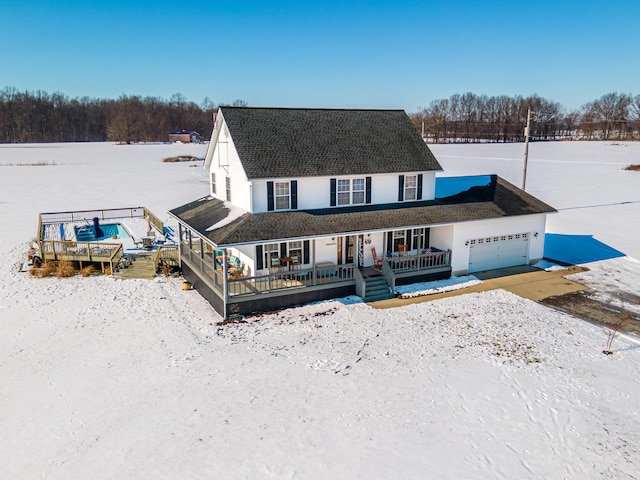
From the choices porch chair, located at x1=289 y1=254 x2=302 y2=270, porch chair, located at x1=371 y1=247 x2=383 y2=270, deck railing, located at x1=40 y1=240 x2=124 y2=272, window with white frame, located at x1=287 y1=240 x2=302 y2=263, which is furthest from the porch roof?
deck railing, located at x1=40 y1=240 x2=124 y2=272

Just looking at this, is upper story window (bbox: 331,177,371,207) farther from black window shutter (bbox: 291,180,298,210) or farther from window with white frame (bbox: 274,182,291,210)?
window with white frame (bbox: 274,182,291,210)

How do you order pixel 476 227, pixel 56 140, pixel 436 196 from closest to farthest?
pixel 476 227
pixel 436 196
pixel 56 140

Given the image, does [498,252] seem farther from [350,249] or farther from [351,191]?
[351,191]

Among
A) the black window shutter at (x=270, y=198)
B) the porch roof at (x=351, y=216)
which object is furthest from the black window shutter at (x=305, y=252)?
the black window shutter at (x=270, y=198)

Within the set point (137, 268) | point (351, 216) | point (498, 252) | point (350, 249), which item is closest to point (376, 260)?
point (350, 249)

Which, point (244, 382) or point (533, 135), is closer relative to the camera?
point (244, 382)

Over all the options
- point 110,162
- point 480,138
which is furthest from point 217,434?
point 480,138

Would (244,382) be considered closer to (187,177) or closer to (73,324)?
(73,324)
